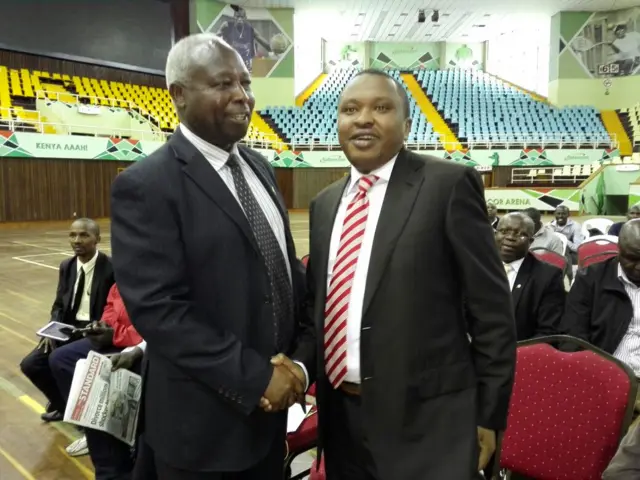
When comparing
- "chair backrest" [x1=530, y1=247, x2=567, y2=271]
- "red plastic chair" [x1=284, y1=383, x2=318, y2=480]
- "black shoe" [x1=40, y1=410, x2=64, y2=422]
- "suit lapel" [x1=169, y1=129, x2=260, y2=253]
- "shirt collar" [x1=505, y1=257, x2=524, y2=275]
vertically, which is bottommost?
"black shoe" [x1=40, y1=410, x2=64, y2=422]

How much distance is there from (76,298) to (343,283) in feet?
7.64

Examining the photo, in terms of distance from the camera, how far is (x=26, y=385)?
3.56 meters

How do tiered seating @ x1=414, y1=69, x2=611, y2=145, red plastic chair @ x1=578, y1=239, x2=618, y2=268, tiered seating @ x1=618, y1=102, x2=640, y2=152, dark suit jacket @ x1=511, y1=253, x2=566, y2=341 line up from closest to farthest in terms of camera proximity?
dark suit jacket @ x1=511, y1=253, x2=566, y2=341 < red plastic chair @ x1=578, y1=239, x2=618, y2=268 < tiered seating @ x1=618, y1=102, x2=640, y2=152 < tiered seating @ x1=414, y1=69, x2=611, y2=145

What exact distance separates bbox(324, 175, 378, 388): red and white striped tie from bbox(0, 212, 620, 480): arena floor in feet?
5.20

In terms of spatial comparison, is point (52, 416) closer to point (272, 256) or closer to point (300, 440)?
point (300, 440)

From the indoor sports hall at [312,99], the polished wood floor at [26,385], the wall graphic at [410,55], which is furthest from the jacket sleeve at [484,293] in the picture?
the wall graphic at [410,55]

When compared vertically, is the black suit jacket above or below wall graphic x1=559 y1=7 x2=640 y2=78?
below

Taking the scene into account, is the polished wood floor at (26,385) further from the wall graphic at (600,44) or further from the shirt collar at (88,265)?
the wall graphic at (600,44)

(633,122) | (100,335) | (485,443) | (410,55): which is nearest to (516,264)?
(485,443)

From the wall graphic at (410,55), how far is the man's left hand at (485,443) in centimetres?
2732

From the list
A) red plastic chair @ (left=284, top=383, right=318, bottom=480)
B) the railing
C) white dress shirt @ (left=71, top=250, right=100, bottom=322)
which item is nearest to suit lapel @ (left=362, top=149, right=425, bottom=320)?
red plastic chair @ (left=284, top=383, right=318, bottom=480)

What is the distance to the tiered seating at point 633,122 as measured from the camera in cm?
1912

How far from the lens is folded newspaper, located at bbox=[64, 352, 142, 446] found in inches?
73.4

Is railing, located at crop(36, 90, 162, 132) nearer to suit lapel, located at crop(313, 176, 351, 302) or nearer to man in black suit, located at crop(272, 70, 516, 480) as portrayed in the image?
suit lapel, located at crop(313, 176, 351, 302)
